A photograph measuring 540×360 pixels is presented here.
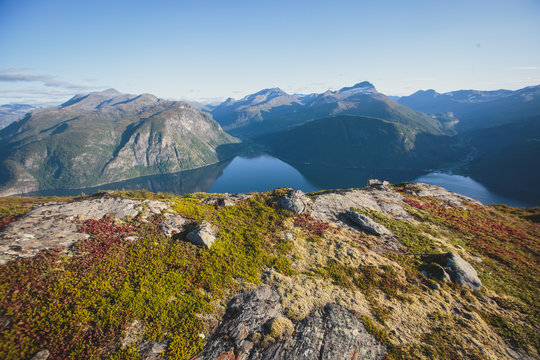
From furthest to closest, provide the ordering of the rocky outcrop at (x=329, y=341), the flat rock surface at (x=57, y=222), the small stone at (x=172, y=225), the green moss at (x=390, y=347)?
the small stone at (x=172, y=225), the flat rock surface at (x=57, y=222), the green moss at (x=390, y=347), the rocky outcrop at (x=329, y=341)

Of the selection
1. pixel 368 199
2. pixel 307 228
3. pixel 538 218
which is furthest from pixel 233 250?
pixel 538 218

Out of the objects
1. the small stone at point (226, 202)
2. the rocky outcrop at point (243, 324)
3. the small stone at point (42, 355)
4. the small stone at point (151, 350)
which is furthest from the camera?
the small stone at point (226, 202)

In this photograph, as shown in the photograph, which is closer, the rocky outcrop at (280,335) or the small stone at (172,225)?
the rocky outcrop at (280,335)

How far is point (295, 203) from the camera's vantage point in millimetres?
25344

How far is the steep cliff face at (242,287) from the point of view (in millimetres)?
9953

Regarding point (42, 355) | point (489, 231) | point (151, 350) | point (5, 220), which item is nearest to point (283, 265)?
point (151, 350)

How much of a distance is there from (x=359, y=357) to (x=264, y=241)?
1012 centimetres

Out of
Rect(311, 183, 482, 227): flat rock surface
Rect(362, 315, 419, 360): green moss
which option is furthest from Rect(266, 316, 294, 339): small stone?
Rect(311, 183, 482, 227): flat rock surface

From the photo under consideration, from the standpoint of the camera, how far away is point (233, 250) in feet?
55.8

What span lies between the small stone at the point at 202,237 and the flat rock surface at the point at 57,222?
4691mm

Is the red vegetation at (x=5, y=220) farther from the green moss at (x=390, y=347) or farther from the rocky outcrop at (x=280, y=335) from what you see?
the green moss at (x=390, y=347)

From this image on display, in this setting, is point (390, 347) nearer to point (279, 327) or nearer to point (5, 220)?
point (279, 327)

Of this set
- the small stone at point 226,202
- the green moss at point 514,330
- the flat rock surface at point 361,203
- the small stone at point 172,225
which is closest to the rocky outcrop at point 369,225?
the flat rock surface at point 361,203

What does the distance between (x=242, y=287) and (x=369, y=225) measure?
17526mm
